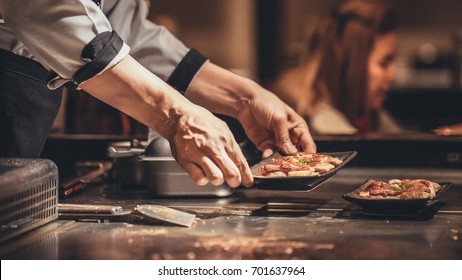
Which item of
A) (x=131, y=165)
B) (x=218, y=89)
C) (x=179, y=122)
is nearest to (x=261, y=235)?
(x=179, y=122)

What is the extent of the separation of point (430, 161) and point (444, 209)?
0.78 m

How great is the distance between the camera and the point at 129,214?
1862 mm

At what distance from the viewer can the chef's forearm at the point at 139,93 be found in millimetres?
1798

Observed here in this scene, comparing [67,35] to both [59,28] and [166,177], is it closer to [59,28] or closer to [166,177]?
[59,28]

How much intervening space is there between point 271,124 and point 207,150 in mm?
652

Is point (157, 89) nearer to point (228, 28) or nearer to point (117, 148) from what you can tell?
point (117, 148)

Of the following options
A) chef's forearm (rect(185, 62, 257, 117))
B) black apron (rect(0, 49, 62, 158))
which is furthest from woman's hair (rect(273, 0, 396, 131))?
black apron (rect(0, 49, 62, 158))

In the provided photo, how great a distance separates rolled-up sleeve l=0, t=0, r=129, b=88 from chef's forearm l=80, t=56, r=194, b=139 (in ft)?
0.11

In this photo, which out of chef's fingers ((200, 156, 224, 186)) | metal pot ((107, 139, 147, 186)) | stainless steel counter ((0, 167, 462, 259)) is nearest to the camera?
stainless steel counter ((0, 167, 462, 259))

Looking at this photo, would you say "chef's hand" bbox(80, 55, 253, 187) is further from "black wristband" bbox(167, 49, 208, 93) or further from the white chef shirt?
"black wristband" bbox(167, 49, 208, 93)

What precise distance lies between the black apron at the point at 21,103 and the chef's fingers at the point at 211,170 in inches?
25.8

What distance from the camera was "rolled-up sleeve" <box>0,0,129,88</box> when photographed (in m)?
1.77

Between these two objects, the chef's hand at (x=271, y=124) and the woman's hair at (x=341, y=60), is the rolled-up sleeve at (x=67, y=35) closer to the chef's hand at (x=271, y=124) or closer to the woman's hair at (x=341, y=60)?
the chef's hand at (x=271, y=124)

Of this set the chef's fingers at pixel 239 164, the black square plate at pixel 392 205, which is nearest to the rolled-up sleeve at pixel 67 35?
the chef's fingers at pixel 239 164
